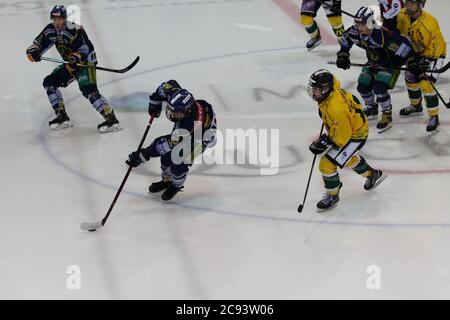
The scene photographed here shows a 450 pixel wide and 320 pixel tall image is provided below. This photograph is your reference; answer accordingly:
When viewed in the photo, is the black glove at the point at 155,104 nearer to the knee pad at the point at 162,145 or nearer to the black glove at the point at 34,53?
the knee pad at the point at 162,145

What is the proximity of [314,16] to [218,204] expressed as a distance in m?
3.16

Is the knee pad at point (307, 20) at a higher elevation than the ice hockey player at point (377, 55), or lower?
lower

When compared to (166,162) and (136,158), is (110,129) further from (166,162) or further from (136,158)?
(136,158)

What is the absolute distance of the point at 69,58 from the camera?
211 inches

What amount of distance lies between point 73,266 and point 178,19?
4.84 metres

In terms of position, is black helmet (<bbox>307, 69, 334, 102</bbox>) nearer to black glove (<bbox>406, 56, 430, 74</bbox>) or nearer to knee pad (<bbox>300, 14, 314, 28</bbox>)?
black glove (<bbox>406, 56, 430, 74</bbox>)

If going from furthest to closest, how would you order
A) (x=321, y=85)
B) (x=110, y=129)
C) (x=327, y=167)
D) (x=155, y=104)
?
(x=110, y=129), (x=155, y=104), (x=327, y=167), (x=321, y=85)

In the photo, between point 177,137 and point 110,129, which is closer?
point 177,137

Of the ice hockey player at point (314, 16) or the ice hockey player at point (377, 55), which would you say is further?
the ice hockey player at point (314, 16)

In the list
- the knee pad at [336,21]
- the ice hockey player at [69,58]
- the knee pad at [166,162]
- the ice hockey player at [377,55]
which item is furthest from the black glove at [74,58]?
the knee pad at [336,21]

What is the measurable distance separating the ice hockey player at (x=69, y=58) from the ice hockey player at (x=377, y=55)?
1.60 meters

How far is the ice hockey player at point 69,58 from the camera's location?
5.37 metres

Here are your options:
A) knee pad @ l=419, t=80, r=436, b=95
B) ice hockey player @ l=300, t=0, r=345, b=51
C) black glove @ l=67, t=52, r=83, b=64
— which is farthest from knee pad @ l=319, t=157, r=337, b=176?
ice hockey player @ l=300, t=0, r=345, b=51

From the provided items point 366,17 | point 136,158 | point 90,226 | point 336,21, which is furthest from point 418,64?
point 90,226
